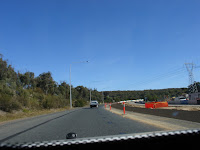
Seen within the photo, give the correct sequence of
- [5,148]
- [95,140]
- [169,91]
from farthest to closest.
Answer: [169,91]
[95,140]
[5,148]

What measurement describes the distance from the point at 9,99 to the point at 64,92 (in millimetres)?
56206

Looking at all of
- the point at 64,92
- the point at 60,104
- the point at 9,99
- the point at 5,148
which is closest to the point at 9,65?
the point at 9,99

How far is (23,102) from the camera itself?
3325 centimetres

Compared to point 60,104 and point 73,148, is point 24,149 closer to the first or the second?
point 73,148

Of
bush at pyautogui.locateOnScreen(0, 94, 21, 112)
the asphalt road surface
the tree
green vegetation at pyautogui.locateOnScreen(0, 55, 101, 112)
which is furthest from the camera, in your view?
the tree

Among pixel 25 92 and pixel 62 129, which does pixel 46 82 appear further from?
pixel 62 129

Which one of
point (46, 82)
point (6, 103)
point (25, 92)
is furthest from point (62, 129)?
point (46, 82)

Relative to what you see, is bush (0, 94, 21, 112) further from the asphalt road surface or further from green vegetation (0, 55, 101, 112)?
the asphalt road surface

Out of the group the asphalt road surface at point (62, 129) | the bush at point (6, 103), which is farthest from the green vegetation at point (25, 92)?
the asphalt road surface at point (62, 129)

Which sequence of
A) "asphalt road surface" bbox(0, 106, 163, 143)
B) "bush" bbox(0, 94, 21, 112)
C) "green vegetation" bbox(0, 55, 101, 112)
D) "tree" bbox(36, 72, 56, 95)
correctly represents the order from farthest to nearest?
1. "tree" bbox(36, 72, 56, 95)
2. "green vegetation" bbox(0, 55, 101, 112)
3. "bush" bbox(0, 94, 21, 112)
4. "asphalt road surface" bbox(0, 106, 163, 143)

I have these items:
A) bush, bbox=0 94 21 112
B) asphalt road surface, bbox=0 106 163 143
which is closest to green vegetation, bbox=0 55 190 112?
bush, bbox=0 94 21 112

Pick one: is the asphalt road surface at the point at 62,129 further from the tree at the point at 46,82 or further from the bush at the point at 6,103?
the tree at the point at 46,82

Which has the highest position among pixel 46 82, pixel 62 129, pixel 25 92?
pixel 46 82

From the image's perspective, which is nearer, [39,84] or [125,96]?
[39,84]
